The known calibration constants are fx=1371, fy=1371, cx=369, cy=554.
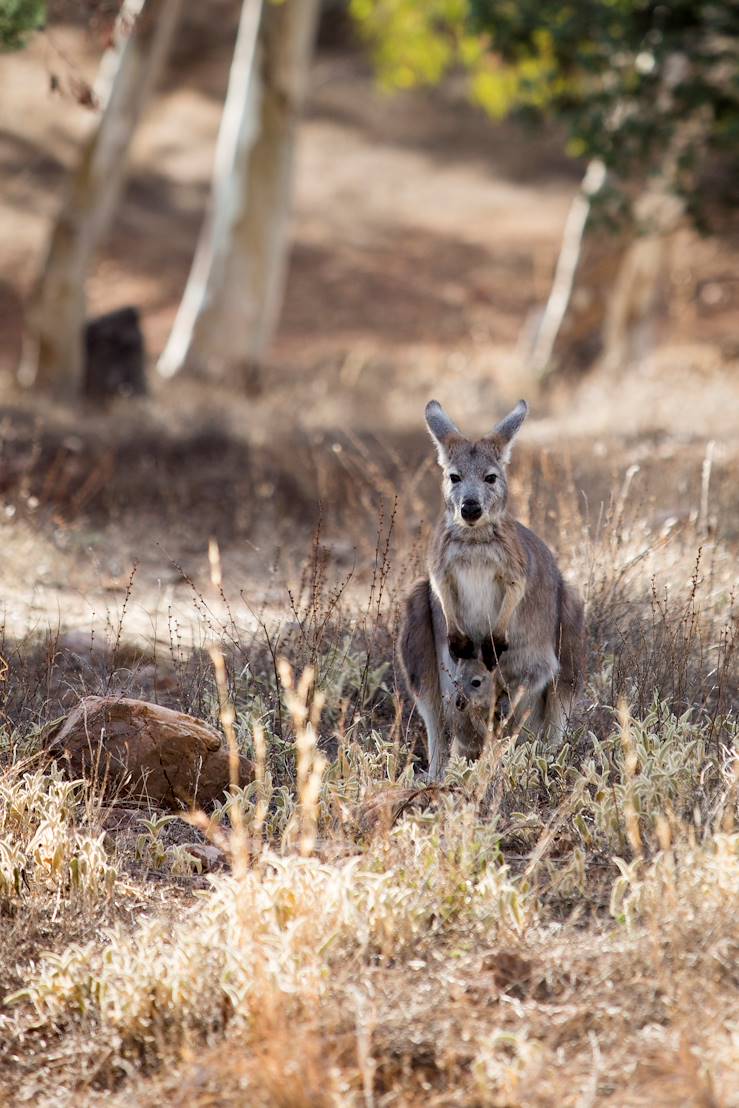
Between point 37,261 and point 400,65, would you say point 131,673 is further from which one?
point 37,261

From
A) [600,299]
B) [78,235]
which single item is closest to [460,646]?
[78,235]

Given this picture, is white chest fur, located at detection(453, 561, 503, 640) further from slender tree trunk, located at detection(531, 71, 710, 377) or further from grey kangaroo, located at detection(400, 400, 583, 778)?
slender tree trunk, located at detection(531, 71, 710, 377)

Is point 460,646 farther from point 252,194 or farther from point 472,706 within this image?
point 252,194

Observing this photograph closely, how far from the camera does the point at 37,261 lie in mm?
26609

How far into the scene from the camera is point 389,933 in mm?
4621

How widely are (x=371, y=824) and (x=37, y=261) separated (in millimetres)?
22941

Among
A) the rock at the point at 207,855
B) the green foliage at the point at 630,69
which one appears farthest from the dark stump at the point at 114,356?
the rock at the point at 207,855

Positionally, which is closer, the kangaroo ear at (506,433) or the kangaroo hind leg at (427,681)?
the kangaroo hind leg at (427,681)

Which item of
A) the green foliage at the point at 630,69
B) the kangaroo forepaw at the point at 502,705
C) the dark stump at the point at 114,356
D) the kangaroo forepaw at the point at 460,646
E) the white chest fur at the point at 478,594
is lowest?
the kangaroo forepaw at the point at 502,705

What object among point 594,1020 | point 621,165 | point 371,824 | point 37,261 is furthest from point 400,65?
point 594,1020

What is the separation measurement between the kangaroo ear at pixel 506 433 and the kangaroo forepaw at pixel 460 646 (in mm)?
954

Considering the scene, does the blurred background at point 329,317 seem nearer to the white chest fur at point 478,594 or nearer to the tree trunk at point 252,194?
the tree trunk at point 252,194

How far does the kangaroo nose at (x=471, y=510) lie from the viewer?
254 inches

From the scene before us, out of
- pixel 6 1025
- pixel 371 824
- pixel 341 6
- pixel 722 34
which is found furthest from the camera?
pixel 341 6
